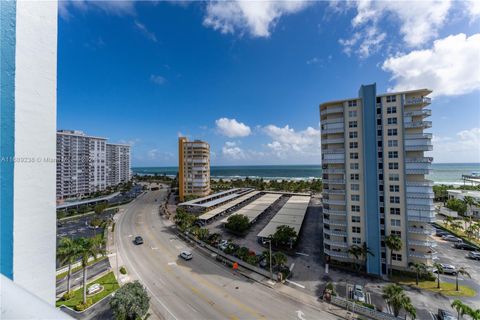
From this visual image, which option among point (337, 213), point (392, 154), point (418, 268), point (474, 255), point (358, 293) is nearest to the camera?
point (358, 293)

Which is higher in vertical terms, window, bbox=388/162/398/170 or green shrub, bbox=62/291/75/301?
window, bbox=388/162/398/170

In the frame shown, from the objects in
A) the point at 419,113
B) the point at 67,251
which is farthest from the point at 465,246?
the point at 67,251

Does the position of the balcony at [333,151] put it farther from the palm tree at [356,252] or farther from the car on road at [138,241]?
the car on road at [138,241]

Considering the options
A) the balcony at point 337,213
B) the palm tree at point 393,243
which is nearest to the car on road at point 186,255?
the balcony at point 337,213

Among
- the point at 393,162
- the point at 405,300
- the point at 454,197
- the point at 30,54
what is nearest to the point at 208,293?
the point at 405,300

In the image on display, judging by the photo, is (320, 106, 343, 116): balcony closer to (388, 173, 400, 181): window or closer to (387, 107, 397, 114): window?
(387, 107, 397, 114): window

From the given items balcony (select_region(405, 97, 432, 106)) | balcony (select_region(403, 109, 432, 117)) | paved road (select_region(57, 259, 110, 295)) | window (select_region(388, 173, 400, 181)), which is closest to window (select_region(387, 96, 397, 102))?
balcony (select_region(405, 97, 432, 106))

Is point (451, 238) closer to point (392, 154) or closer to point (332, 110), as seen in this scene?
point (392, 154)
